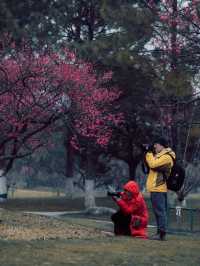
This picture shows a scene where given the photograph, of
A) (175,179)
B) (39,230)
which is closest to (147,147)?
(175,179)

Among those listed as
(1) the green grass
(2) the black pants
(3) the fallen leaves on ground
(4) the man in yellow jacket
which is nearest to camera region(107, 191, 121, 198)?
(2) the black pants

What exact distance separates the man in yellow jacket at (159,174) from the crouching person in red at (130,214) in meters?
0.39

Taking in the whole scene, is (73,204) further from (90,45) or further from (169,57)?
(169,57)

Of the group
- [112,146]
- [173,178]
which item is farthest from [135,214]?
[112,146]

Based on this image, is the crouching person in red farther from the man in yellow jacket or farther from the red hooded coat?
the man in yellow jacket

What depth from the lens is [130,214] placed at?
9398mm

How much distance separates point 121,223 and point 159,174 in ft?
3.83

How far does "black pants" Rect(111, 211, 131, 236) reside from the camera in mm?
9414

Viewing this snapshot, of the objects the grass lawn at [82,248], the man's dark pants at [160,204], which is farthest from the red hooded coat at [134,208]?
the grass lawn at [82,248]

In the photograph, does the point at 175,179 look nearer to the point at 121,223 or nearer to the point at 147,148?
the point at 147,148

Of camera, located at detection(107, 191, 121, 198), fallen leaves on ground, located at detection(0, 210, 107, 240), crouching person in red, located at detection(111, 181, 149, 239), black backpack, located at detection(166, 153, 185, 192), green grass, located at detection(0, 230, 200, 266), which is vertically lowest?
green grass, located at detection(0, 230, 200, 266)

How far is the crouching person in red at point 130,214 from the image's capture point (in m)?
9.40

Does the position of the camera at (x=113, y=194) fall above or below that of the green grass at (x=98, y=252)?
above

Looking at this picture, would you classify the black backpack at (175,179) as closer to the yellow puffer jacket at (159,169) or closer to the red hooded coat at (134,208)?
the yellow puffer jacket at (159,169)
